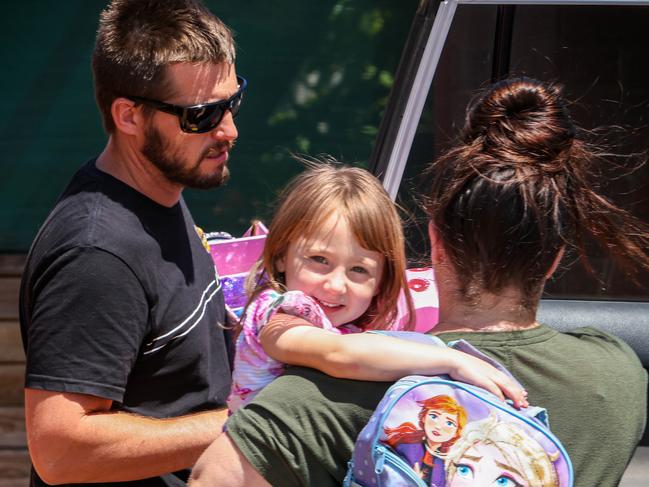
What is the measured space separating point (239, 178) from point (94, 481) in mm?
2964

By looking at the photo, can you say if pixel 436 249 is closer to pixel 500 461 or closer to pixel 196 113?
pixel 500 461

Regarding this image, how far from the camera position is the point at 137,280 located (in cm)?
191

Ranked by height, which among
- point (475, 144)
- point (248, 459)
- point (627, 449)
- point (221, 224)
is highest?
point (475, 144)

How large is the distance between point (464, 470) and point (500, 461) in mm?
51

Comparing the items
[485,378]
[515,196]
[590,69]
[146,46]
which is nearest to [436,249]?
[515,196]

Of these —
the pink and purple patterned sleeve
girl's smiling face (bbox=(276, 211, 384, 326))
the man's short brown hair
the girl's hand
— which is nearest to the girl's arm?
the girl's hand

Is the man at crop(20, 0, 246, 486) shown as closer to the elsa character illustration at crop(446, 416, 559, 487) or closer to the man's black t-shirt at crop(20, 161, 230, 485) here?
the man's black t-shirt at crop(20, 161, 230, 485)

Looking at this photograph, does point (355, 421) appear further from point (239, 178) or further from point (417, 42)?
point (239, 178)

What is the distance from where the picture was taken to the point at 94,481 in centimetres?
192

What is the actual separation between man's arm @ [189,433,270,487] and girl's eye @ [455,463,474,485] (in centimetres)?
28

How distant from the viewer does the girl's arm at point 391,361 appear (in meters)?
1.47

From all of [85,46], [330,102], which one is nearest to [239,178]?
[330,102]

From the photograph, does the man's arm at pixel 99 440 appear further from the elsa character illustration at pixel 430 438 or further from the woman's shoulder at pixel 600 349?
the woman's shoulder at pixel 600 349

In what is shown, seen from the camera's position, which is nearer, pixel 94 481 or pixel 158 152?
pixel 94 481
